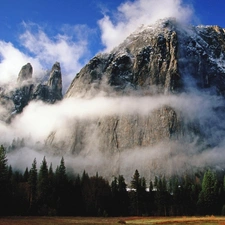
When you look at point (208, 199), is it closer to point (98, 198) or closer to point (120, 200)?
point (120, 200)

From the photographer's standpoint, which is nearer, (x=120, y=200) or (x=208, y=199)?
(x=208, y=199)

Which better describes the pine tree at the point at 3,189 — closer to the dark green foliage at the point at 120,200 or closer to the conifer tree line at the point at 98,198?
the conifer tree line at the point at 98,198

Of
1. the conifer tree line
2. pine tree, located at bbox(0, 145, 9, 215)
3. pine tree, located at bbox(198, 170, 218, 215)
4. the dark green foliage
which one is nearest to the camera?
pine tree, located at bbox(0, 145, 9, 215)

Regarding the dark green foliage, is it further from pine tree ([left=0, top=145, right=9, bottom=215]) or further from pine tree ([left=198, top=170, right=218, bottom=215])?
pine tree ([left=0, top=145, right=9, bottom=215])

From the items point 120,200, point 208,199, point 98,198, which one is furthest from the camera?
point 120,200

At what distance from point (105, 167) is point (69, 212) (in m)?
114

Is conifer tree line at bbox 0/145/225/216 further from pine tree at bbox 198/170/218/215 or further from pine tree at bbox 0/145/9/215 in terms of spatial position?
pine tree at bbox 0/145/9/215

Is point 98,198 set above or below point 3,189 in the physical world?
below

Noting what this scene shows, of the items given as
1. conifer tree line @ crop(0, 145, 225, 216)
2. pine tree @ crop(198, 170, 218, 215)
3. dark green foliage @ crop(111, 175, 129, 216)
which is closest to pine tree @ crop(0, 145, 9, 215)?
conifer tree line @ crop(0, 145, 225, 216)

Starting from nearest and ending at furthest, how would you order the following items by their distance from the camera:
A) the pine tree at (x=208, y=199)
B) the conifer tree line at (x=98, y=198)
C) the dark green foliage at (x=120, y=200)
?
the conifer tree line at (x=98, y=198) → the pine tree at (x=208, y=199) → the dark green foliage at (x=120, y=200)

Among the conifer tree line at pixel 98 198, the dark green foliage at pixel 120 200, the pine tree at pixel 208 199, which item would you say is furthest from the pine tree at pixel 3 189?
the pine tree at pixel 208 199

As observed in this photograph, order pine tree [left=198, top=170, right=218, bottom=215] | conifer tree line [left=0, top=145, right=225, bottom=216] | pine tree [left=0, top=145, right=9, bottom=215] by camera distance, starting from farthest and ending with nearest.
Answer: pine tree [left=198, top=170, right=218, bottom=215] < conifer tree line [left=0, top=145, right=225, bottom=216] < pine tree [left=0, top=145, right=9, bottom=215]

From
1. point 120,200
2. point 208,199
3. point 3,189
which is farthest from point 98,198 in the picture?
point 208,199

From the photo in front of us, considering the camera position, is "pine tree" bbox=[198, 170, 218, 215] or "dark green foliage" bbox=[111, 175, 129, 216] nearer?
"pine tree" bbox=[198, 170, 218, 215]
